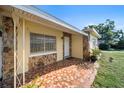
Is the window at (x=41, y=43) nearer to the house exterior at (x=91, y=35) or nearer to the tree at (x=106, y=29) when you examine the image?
the house exterior at (x=91, y=35)

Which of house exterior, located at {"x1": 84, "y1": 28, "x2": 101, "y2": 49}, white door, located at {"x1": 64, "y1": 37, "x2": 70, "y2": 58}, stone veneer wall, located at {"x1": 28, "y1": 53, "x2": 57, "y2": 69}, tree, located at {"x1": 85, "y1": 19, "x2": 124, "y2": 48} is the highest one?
tree, located at {"x1": 85, "y1": 19, "x2": 124, "y2": 48}

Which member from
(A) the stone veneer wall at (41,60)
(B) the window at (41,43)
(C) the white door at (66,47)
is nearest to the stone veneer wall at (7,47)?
(A) the stone veneer wall at (41,60)

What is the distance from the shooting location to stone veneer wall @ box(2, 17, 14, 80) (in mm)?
7180

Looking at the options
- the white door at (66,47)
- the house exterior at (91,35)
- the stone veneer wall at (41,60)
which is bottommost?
the stone veneer wall at (41,60)

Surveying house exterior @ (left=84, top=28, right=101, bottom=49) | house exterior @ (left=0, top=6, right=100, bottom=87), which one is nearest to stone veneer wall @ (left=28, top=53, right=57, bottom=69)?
house exterior @ (left=0, top=6, right=100, bottom=87)

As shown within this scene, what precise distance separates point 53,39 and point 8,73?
594cm

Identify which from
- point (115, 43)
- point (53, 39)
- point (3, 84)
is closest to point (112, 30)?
point (115, 43)

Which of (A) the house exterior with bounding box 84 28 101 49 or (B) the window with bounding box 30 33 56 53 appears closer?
(B) the window with bounding box 30 33 56 53

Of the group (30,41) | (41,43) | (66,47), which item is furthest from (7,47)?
(66,47)

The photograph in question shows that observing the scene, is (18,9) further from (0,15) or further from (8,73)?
(8,73)

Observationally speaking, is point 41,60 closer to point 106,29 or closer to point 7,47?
point 7,47

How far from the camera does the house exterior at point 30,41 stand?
6.47 metres

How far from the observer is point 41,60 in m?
10.6

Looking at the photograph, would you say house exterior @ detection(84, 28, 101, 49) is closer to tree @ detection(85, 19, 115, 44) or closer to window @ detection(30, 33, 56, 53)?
window @ detection(30, 33, 56, 53)
